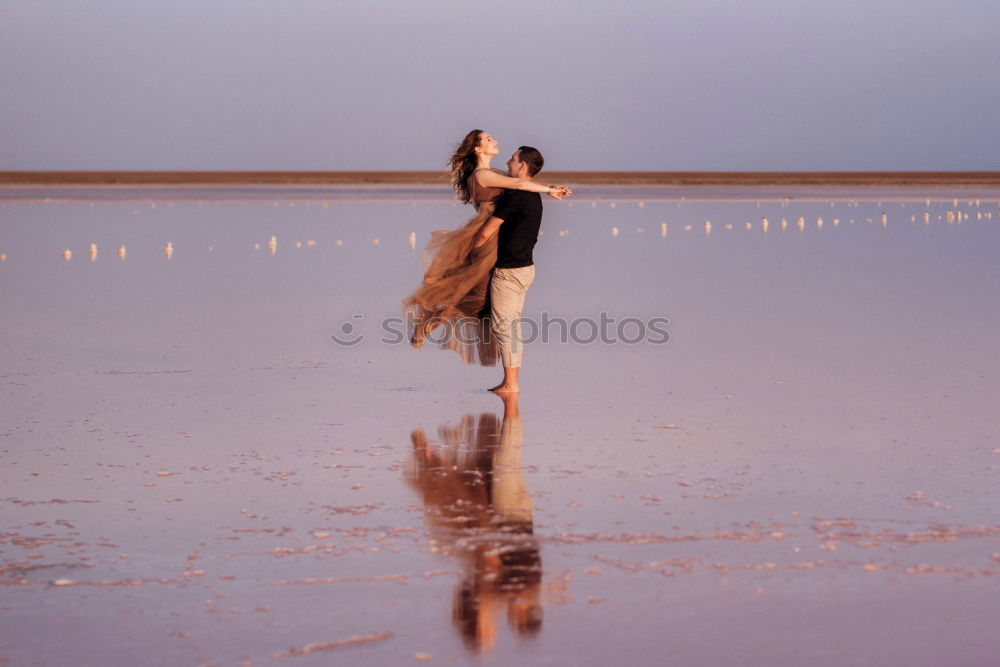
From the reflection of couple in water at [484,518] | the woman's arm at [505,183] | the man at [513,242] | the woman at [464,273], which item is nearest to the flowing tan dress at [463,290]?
the woman at [464,273]

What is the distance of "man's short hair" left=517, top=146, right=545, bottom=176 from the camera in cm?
1017

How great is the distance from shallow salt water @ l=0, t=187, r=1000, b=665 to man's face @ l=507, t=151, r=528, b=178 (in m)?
1.50

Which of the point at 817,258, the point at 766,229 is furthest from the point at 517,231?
the point at 766,229

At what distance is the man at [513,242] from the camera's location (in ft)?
33.3

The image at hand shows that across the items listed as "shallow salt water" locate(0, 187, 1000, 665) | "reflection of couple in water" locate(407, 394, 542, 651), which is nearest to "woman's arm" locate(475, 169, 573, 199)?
"shallow salt water" locate(0, 187, 1000, 665)

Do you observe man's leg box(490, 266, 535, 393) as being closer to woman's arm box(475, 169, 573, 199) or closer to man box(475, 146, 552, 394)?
man box(475, 146, 552, 394)

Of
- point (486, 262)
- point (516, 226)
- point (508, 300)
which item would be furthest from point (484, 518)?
point (486, 262)

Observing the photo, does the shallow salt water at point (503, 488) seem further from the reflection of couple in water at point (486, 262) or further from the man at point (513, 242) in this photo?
the man at point (513, 242)

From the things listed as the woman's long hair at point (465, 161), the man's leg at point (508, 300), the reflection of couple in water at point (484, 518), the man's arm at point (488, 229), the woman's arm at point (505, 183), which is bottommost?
the reflection of couple in water at point (484, 518)

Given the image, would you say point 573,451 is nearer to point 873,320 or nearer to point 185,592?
point 185,592

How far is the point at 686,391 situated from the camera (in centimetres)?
976

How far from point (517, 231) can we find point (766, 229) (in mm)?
23771

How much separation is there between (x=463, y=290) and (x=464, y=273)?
0.12 metres

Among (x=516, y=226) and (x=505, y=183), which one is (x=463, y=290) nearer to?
(x=516, y=226)
